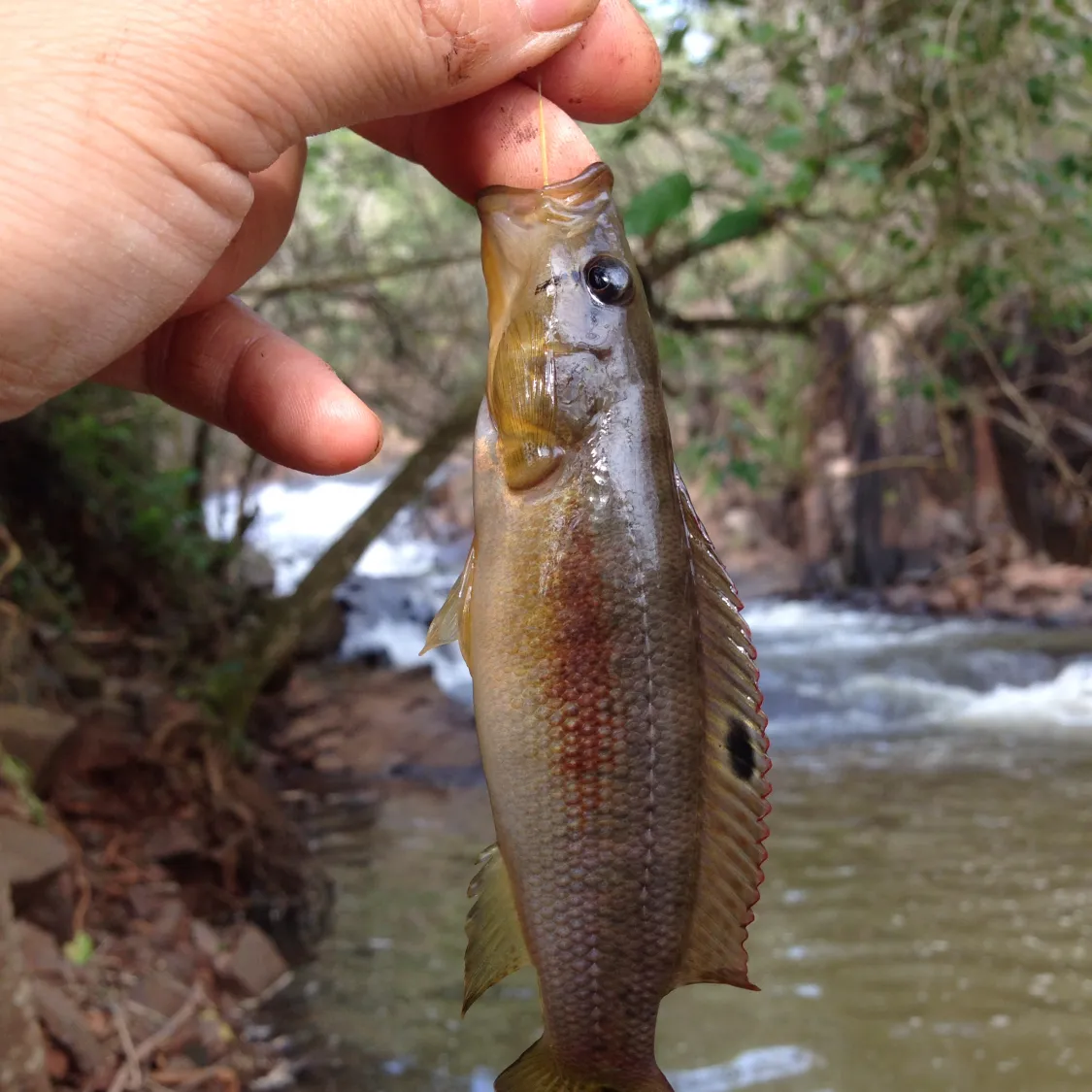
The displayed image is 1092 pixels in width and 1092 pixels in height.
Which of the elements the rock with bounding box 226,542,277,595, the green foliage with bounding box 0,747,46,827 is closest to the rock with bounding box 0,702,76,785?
the green foliage with bounding box 0,747,46,827

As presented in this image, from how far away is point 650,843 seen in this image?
189 centimetres

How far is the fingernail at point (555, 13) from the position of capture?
1975mm

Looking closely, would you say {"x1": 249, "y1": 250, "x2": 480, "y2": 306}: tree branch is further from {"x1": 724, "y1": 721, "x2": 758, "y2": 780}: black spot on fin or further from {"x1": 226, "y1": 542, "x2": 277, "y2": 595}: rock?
{"x1": 724, "y1": 721, "x2": 758, "y2": 780}: black spot on fin

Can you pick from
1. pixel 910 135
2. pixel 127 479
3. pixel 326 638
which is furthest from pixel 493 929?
pixel 326 638

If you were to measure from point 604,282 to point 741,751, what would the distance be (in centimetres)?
84

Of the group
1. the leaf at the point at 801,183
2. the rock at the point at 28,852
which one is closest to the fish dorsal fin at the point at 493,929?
the rock at the point at 28,852

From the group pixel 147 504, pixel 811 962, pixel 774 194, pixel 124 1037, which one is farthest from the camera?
pixel 147 504

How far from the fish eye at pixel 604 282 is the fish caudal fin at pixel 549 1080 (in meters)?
1.26

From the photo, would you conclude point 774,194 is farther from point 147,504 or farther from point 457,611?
point 147,504

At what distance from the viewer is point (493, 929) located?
6.43 ft

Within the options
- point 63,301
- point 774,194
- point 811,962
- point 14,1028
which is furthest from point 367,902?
point 63,301

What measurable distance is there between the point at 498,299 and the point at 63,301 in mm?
733

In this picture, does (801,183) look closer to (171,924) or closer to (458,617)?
(458,617)

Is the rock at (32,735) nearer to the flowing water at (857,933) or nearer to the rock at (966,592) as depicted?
the flowing water at (857,933)
